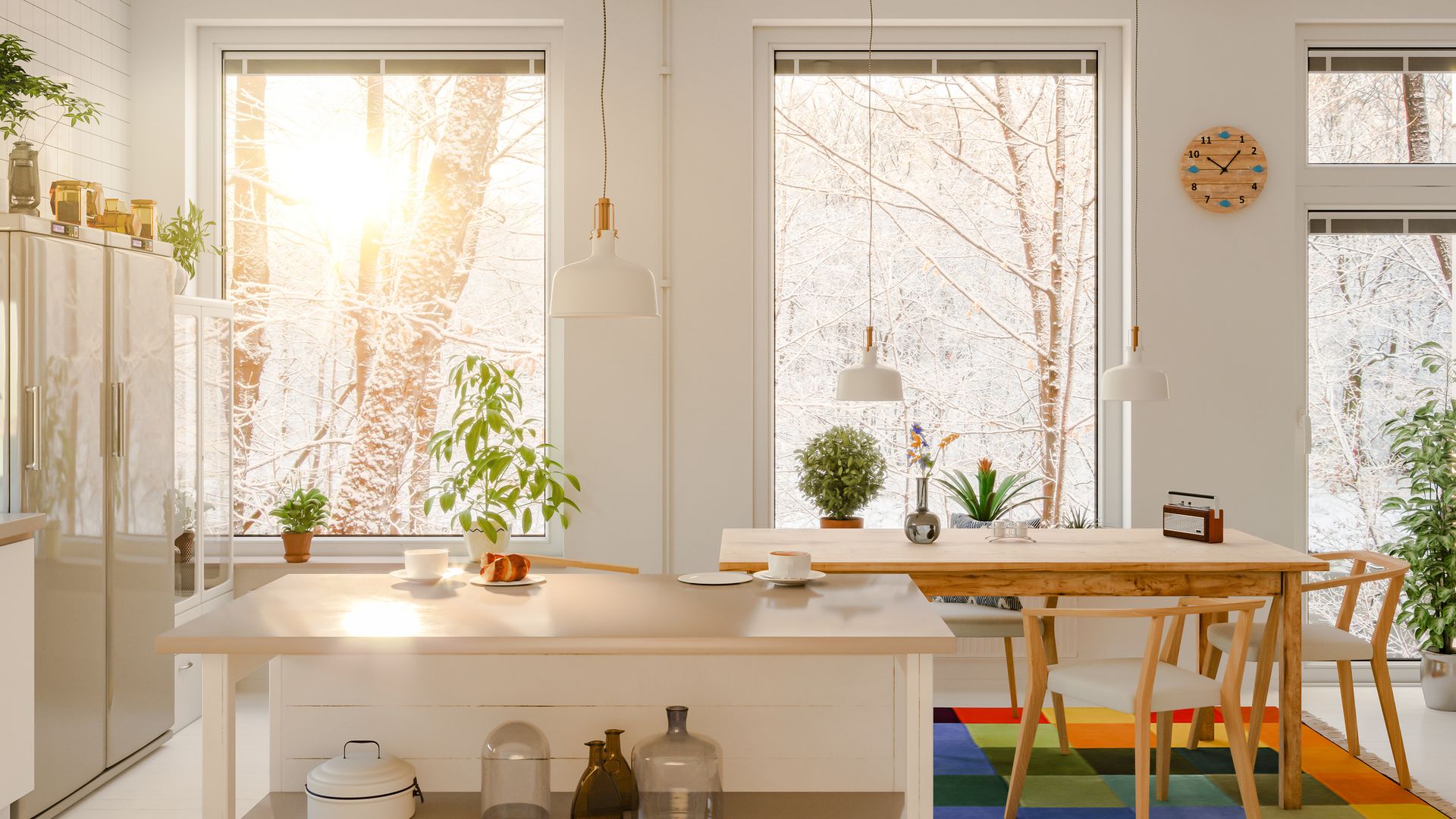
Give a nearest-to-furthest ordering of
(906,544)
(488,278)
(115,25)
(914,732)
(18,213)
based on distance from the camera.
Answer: (914,732), (18,213), (906,544), (115,25), (488,278)

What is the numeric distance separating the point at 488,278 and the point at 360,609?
3.03 m

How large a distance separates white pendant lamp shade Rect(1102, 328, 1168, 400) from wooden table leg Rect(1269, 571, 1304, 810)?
0.83 metres

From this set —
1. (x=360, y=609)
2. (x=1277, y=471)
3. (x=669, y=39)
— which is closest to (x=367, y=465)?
(x=669, y=39)

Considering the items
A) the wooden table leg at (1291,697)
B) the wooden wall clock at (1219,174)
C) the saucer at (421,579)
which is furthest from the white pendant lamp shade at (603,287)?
the wooden wall clock at (1219,174)

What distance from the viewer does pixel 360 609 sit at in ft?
7.80

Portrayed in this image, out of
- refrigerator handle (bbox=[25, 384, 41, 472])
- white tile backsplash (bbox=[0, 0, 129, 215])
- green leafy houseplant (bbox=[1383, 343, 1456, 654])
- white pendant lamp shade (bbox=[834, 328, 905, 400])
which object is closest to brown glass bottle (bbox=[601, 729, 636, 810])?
white pendant lamp shade (bbox=[834, 328, 905, 400])

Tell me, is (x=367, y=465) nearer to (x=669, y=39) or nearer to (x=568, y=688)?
(x=669, y=39)

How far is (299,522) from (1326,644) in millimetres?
4181

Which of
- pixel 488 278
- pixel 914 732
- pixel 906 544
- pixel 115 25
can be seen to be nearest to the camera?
pixel 914 732

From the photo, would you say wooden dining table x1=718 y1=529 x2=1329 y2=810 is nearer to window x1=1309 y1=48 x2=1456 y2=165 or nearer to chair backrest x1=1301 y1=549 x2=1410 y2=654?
chair backrest x1=1301 y1=549 x2=1410 y2=654

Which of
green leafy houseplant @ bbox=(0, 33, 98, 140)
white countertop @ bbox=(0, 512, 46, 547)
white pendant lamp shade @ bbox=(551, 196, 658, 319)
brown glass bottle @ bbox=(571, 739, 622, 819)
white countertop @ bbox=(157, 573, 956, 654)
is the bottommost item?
brown glass bottle @ bbox=(571, 739, 622, 819)

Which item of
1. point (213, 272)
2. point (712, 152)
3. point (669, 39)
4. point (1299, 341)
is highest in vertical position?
point (669, 39)

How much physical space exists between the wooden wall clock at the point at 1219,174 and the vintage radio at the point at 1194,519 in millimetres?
1554

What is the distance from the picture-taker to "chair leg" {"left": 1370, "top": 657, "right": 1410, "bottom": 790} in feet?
12.4
